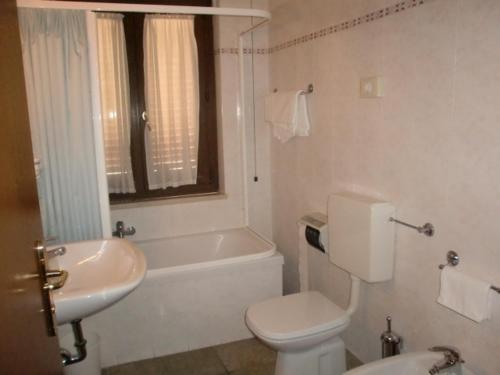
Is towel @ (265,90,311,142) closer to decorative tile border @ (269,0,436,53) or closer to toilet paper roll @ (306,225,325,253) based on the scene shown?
decorative tile border @ (269,0,436,53)

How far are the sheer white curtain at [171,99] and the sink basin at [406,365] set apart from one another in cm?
199

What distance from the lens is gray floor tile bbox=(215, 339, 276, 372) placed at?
2.43 meters

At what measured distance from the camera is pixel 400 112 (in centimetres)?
185

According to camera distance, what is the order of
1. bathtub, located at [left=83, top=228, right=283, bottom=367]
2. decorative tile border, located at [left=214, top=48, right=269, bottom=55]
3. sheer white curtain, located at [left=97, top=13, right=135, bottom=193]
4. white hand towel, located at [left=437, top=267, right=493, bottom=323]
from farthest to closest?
decorative tile border, located at [left=214, top=48, right=269, bottom=55] → sheer white curtain, located at [left=97, top=13, right=135, bottom=193] → bathtub, located at [left=83, top=228, right=283, bottom=367] → white hand towel, located at [left=437, top=267, right=493, bottom=323]

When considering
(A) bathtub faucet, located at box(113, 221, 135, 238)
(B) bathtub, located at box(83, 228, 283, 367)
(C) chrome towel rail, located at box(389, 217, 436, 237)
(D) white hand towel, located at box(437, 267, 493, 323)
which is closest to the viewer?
(D) white hand towel, located at box(437, 267, 493, 323)

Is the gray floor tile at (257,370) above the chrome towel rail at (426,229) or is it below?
below

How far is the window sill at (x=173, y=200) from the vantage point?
2.99 m

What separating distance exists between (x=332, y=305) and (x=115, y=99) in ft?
6.36

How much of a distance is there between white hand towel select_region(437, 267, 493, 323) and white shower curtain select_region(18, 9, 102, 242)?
167 cm

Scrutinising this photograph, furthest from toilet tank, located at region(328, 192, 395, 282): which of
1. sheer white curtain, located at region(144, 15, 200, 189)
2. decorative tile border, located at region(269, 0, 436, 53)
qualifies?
sheer white curtain, located at region(144, 15, 200, 189)

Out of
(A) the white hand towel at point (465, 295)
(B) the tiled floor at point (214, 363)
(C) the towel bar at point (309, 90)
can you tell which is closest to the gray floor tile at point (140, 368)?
(B) the tiled floor at point (214, 363)

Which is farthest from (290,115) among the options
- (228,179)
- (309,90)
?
(228,179)

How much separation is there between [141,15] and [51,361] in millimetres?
2540

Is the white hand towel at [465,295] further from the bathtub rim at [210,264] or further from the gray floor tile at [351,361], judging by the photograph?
the bathtub rim at [210,264]
